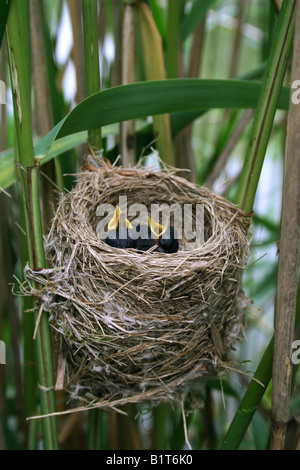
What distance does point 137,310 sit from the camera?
0.86 m

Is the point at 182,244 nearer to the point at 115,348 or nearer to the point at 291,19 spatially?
the point at 115,348

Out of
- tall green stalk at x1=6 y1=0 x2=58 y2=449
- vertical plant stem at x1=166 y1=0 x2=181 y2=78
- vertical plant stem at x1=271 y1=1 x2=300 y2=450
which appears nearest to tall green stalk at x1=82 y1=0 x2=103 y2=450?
tall green stalk at x1=6 y1=0 x2=58 y2=449

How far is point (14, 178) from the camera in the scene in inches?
37.3

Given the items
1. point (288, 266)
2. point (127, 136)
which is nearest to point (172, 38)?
point (127, 136)

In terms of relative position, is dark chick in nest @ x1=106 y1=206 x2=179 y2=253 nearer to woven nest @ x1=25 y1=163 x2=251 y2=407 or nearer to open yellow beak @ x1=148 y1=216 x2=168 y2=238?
open yellow beak @ x1=148 y1=216 x2=168 y2=238

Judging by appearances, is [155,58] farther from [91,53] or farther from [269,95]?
[269,95]

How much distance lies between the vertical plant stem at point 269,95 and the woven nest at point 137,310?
118 mm

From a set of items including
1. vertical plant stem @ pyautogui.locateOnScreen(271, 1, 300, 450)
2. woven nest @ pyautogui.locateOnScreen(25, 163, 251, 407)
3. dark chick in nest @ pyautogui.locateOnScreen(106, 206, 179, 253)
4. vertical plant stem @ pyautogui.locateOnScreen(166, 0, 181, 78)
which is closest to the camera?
vertical plant stem @ pyautogui.locateOnScreen(271, 1, 300, 450)

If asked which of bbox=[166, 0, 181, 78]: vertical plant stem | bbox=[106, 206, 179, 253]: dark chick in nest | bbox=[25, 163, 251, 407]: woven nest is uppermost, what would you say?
bbox=[166, 0, 181, 78]: vertical plant stem

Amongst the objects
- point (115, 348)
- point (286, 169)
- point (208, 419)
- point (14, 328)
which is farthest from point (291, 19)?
point (208, 419)

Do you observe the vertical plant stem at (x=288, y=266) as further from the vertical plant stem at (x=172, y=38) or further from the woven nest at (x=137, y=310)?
the vertical plant stem at (x=172, y=38)

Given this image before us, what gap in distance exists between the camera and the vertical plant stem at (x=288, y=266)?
2.31 feet

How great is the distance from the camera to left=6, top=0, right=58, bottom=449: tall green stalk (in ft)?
2.31

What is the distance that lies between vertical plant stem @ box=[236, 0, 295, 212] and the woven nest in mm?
118
